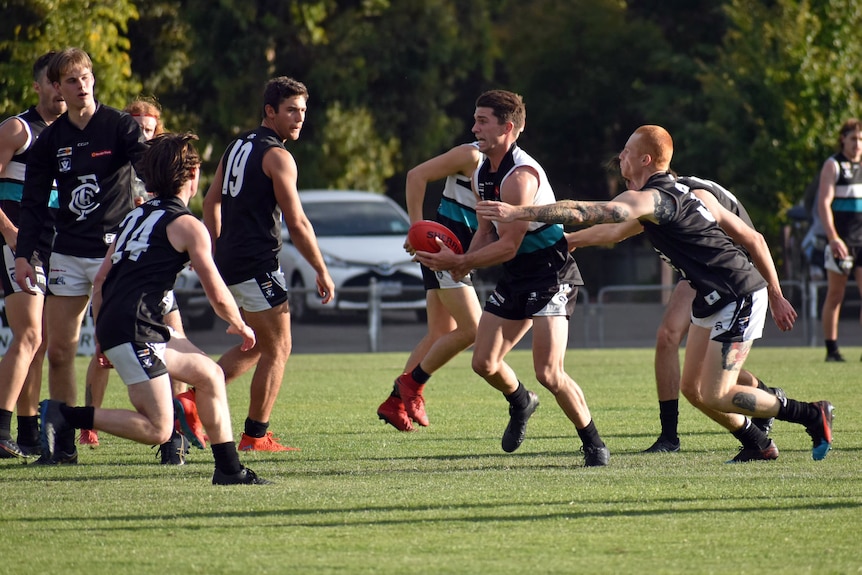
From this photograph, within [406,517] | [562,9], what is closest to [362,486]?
[406,517]

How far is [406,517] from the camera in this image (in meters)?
5.89

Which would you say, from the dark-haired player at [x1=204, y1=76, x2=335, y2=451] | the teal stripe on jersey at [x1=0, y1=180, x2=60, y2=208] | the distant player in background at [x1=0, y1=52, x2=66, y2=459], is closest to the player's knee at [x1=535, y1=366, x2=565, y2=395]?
the dark-haired player at [x1=204, y1=76, x2=335, y2=451]

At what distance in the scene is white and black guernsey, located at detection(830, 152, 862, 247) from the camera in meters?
14.1

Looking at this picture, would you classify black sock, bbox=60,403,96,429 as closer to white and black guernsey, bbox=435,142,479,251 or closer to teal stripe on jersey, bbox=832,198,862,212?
white and black guernsey, bbox=435,142,479,251

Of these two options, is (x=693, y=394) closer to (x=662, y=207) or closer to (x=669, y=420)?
(x=669, y=420)

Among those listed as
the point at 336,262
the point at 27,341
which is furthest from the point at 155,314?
the point at 336,262

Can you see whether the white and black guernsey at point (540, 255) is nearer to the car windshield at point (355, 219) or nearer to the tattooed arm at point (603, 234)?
the tattooed arm at point (603, 234)

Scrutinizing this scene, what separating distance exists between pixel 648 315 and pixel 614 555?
16430 millimetres

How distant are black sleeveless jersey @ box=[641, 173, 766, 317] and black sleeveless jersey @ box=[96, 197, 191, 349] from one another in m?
2.48

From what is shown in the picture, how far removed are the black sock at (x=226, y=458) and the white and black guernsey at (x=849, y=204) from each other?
9136 millimetres

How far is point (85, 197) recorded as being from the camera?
25.2ft

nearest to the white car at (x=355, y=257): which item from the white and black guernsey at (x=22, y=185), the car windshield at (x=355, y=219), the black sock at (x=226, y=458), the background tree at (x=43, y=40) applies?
the car windshield at (x=355, y=219)

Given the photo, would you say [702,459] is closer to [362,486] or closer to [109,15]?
[362,486]

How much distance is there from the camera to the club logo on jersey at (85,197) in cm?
766
